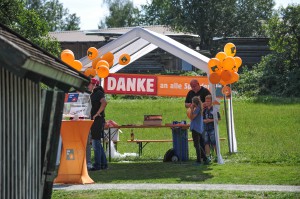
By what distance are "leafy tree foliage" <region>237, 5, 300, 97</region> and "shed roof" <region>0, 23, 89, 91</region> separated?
99.5 ft

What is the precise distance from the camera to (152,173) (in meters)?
16.4

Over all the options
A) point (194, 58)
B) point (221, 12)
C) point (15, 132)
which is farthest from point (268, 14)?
point (15, 132)

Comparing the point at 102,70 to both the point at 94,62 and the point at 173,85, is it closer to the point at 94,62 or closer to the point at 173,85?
the point at 94,62

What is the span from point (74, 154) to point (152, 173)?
208cm

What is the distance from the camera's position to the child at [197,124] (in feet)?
57.2

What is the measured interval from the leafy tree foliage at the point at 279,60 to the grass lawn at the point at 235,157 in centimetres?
394

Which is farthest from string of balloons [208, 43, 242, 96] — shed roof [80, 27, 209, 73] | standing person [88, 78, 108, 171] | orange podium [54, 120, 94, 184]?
orange podium [54, 120, 94, 184]

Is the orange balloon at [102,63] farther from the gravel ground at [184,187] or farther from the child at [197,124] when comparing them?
the gravel ground at [184,187]

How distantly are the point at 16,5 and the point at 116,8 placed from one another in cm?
6036

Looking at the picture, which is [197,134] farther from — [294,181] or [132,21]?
[132,21]

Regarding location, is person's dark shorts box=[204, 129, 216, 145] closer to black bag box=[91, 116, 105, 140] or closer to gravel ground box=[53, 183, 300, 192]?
black bag box=[91, 116, 105, 140]

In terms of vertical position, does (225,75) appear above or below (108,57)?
below

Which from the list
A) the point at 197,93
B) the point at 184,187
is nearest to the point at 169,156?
the point at 197,93

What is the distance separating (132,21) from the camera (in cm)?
8900
